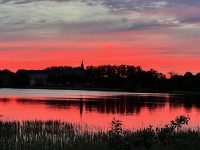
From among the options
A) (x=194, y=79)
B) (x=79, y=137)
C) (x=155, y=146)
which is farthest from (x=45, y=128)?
(x=194, y=79)

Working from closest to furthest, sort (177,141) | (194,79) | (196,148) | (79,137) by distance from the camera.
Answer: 1. (196,148)
2. (177,141)
3. (79,137)
4. (194,79)

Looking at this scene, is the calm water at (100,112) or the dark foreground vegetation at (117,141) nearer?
the dark foreground vegetation at (117,141)

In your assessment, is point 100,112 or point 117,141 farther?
point 100,112

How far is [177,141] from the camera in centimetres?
2303

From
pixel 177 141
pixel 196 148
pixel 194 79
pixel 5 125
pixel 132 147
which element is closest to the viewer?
pixel 132 147

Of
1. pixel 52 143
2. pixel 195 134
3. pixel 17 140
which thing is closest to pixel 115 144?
pixel 52 143

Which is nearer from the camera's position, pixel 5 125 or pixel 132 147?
pixel 132 147

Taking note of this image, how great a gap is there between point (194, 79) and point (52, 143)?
17895cm

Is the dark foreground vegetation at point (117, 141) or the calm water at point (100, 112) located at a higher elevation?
the dark foreground vegetation at point (117, 141)

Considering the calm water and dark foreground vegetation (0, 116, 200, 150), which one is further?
the calm water

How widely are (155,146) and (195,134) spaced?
28.5 ft

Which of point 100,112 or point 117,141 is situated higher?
point 117,141

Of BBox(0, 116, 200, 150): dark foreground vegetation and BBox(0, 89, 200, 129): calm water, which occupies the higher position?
BBox(0, 116, 200, 150): dark foreground vegetation

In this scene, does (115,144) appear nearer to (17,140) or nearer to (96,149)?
(96,149)
